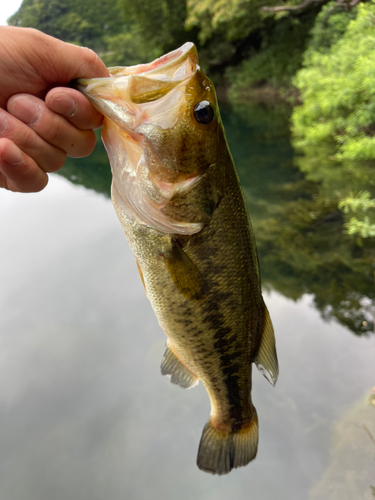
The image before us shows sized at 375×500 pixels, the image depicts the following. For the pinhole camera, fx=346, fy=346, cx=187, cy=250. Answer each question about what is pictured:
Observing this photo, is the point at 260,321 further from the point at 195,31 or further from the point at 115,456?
the point at 195,31

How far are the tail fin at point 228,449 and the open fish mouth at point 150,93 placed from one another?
1568 millimetres

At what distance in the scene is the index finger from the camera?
125cm

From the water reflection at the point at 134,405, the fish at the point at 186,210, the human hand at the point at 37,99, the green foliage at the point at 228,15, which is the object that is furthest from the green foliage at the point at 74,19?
the fish at the point at 186,210

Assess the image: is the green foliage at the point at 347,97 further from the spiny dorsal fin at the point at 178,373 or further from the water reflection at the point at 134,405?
the spiny dorsal fin at the point at 178,373

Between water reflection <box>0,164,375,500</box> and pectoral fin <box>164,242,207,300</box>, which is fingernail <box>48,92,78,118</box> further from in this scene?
water reflection <box>0,164,375,500</box>

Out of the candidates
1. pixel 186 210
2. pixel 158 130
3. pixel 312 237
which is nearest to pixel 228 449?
pixel 186 210

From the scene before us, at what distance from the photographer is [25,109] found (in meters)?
1.29

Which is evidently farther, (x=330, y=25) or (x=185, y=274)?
(x=330, y=25)

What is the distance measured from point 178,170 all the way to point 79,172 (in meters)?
14.9

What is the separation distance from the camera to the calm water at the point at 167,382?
402 centimetres

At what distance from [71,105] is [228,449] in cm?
178

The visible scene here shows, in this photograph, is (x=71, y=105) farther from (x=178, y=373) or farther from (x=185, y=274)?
(x=178, y=373)


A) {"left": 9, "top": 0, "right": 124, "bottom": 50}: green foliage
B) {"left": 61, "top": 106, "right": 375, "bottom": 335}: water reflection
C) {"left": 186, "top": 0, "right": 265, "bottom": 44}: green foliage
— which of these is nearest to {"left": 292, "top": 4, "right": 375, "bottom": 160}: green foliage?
{"left": 61, "top": 106, "right": 375, "bottom": 335}: water reflection

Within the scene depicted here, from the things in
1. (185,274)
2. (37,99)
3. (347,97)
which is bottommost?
(347,97)
